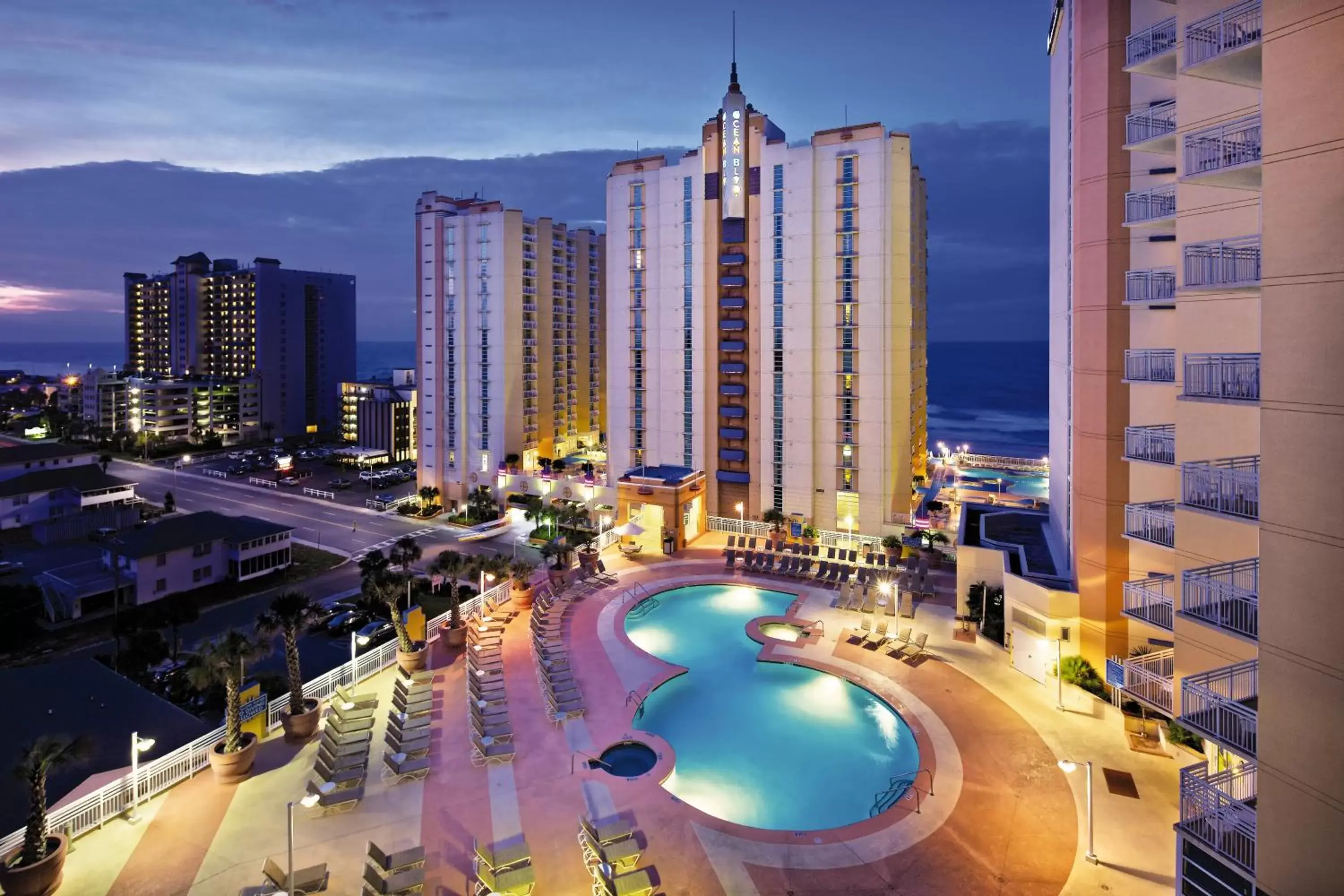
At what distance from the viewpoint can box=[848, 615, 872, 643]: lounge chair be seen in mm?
26812

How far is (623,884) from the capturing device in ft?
43.3

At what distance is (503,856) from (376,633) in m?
19.6

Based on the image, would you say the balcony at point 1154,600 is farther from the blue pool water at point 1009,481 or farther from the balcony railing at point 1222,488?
the blue pool water at point 1009,481

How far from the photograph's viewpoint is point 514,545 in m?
46.2

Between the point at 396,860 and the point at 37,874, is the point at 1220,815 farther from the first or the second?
the point at 37,874

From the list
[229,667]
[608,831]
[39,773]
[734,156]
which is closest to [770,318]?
[734,156]

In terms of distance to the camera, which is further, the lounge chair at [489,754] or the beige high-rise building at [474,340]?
the beige high-rise building at [474,340]

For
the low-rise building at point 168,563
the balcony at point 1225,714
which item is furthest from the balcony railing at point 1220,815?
the low-rise building at point 168,563

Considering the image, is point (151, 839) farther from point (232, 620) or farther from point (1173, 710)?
point (1173, 710)

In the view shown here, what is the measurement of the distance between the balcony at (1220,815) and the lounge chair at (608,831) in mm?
10094

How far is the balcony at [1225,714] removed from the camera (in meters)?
10.2

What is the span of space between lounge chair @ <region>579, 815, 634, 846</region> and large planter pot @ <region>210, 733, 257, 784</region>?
9.33 m

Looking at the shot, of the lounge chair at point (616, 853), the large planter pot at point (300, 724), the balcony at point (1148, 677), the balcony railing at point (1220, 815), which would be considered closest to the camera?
the balcony railing at point (1220, 815)

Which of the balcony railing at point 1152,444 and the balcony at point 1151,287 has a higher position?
the balcony at point 1151,287
